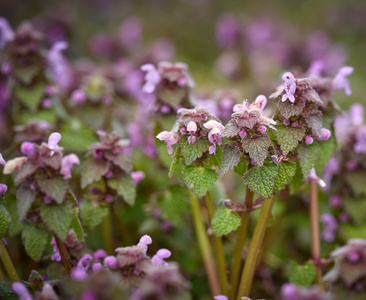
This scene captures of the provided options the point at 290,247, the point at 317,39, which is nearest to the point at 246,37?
the point at 317,39

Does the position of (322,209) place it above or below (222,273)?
above

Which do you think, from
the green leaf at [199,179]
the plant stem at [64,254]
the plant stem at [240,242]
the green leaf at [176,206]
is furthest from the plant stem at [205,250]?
the plant stem at [64,254]

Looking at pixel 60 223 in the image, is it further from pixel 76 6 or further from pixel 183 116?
pixel 76 6

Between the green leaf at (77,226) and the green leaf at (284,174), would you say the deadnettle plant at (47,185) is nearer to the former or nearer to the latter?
the green leaf at (77,226)

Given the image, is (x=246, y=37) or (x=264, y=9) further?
(x=264, y=9)

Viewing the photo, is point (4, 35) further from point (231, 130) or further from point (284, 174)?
point (284, 174)
